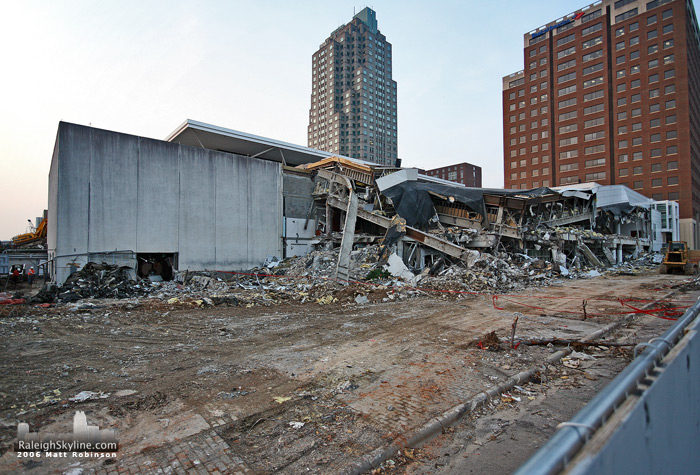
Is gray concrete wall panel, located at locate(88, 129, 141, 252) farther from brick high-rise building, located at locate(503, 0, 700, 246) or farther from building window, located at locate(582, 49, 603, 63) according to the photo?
building window, located at locate(582, 49, 603, 63)

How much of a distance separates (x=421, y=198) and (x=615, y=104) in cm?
5320

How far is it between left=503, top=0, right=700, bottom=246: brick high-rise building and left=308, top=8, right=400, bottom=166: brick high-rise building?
4952 cm

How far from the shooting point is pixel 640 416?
1245 millimetres

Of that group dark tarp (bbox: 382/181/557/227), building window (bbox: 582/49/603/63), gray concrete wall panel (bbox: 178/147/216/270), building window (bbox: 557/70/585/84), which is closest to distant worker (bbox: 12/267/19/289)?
gray concrete wall panel (bbox: 178/147/216/270)

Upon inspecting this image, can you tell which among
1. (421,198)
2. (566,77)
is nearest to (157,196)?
(421,198)

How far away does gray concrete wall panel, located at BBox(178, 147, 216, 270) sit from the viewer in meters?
16.7

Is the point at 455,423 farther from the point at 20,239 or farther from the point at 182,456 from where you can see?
the point at 20,239

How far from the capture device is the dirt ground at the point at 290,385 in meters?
3.18

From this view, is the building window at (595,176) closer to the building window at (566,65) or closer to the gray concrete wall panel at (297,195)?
the building window at (566,65)

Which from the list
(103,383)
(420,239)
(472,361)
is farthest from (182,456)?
(420,239)

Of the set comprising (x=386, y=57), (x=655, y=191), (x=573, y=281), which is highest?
(x=386, y=57)

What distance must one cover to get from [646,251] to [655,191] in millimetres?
20604

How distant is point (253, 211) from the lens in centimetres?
1920

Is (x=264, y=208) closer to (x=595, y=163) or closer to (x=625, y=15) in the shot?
(x=595, y=163)
